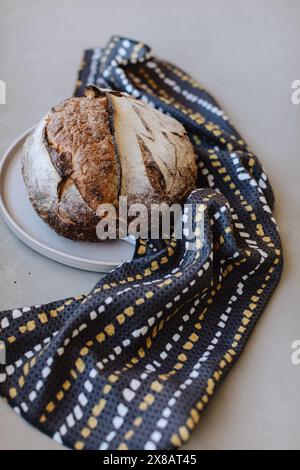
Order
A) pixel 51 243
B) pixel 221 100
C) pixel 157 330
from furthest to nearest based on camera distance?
pixel 221 100 → pixel 51 243 → pixel 157 330

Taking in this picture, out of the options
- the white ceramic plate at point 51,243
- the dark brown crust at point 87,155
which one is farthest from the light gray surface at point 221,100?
the dark brown crust at point 87,155

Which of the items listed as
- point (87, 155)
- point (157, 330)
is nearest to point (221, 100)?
point (87, 155)

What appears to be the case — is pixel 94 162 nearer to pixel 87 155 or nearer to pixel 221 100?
pixel 87 155

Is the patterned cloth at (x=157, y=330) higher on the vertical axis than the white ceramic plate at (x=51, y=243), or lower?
lower

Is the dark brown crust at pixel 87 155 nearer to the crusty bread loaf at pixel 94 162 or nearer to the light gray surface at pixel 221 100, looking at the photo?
the crusty bread loaf at pixel 94 162

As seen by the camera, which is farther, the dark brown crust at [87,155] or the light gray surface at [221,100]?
the dark brown crust at [87,155]
